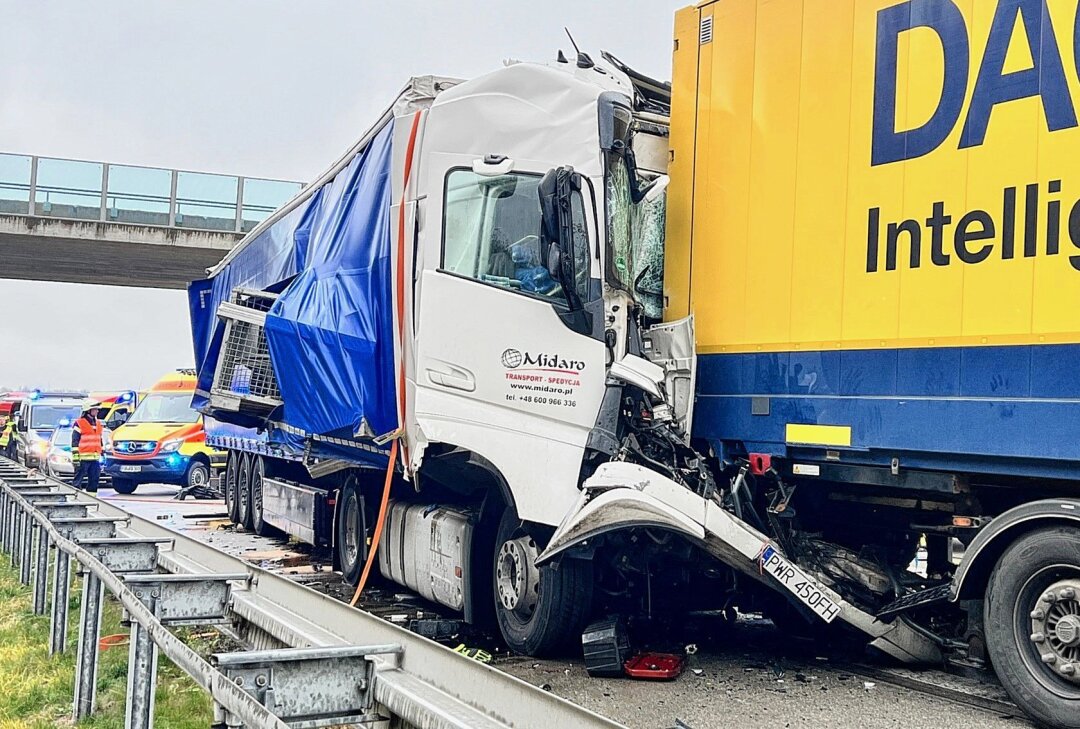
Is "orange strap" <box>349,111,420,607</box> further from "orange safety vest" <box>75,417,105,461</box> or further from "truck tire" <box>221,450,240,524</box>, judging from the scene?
"orange safety vest" <box>75,417,105,461</box>

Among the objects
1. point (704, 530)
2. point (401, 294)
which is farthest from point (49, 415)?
point (704, 530)

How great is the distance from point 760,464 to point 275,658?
11.1ft

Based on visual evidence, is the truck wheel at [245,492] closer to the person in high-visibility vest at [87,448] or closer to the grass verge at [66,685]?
the grass verge at [66,685]

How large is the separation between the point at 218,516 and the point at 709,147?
13971 millimetres

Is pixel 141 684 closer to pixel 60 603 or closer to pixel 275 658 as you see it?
pixel 275 658

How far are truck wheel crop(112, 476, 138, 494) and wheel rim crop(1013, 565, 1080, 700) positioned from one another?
69.2ft

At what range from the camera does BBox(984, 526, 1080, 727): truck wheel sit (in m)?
4.96

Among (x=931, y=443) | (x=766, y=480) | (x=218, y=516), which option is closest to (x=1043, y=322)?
(x=931, y=443)

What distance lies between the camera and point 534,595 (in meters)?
7.21

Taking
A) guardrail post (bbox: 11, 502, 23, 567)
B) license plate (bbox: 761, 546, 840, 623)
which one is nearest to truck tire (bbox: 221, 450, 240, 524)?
guardrail post (bbox: 11, 502, 23, 567)

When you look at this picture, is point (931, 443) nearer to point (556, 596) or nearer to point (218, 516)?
point (556, 596)

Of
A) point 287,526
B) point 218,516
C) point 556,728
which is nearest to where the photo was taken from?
point 556,728

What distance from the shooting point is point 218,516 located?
742 inches

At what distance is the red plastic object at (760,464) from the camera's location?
634cm
